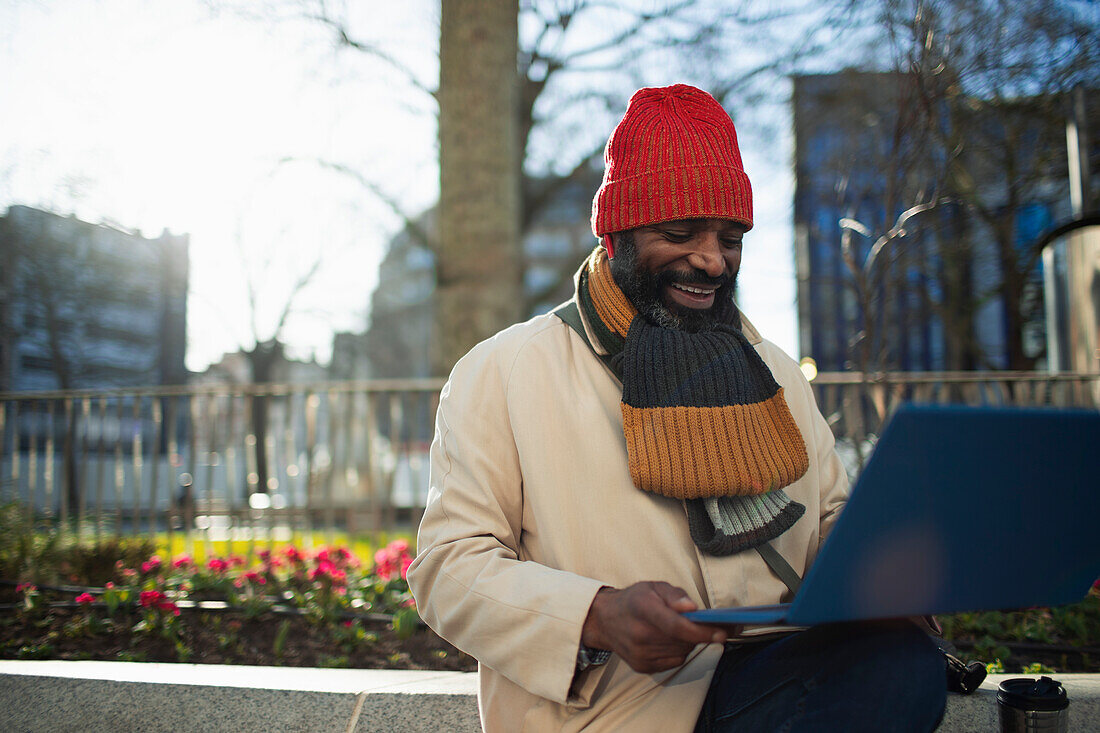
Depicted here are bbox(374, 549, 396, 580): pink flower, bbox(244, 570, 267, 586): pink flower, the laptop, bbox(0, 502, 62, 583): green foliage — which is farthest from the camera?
bbox(0, 502, 62, 583): green foliage

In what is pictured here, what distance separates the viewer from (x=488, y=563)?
62.1 inches

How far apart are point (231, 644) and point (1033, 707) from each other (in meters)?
2.85

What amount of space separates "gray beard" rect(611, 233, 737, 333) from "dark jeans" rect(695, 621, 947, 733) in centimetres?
75

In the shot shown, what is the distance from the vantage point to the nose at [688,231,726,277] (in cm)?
191

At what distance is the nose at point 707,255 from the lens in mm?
1911

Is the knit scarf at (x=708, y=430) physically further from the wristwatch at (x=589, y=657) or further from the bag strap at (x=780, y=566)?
the wristwatch at (x=589, y=657)

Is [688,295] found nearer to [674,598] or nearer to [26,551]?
[674,598]

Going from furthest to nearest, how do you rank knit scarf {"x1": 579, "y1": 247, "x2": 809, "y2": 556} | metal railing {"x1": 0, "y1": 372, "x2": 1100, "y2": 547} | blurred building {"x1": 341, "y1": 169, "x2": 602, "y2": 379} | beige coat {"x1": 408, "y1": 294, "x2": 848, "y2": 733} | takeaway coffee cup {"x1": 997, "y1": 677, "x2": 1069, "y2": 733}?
blurred building {"x1": 341, "y1": 169, "x2": 602, "y2": 379} → metal railing {"x1": 0, "y1": 372, "x2": 1100, "y2": 547} → takeaway coffee cup {"x1": 997, "y1": 677, "x2": 1069, "y2": 733} → knit scarf {"x1": 579, "y1": 247, "x2": 809, "y2": 556} → beige coat {"x1": 408, "y1": 294, "x2": 848, "y2": 733}

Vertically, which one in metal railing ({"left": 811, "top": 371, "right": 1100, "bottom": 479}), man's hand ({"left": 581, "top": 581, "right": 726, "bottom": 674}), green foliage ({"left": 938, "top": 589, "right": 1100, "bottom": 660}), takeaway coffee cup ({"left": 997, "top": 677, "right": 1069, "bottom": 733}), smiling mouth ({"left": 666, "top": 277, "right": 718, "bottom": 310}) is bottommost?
green foliage ({"left": 938, "top": 589, "right": 1100, "bottom": 660})

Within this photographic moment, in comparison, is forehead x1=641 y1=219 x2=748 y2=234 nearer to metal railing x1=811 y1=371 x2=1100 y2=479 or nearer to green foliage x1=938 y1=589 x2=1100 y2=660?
green foliage x1=938 y1=589 x2=1100 y2=660

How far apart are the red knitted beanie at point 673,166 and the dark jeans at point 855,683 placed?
3.13 ft

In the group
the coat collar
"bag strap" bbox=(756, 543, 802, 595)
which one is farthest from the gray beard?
"bag strap" bbox=(756, 543, 802, 595)

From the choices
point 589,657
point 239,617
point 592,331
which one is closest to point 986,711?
point 589,657

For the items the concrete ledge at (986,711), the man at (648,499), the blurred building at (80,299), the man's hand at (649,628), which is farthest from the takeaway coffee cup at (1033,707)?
the blurred building at (80,299)
